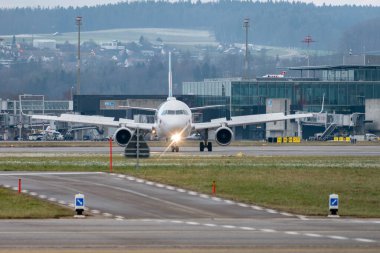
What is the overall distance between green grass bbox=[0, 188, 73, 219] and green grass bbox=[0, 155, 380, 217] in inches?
291

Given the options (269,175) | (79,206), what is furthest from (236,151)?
(79,206)

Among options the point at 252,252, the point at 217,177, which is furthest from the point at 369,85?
the point at 252,252

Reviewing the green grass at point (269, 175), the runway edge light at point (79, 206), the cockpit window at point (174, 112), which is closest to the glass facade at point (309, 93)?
the cockpit window at point (174, 112)

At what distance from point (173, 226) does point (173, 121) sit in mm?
50673

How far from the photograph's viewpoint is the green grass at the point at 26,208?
38.3 meters

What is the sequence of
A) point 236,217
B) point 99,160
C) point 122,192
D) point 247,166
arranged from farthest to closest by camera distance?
point 99,160
point 247,166
point 122,192
point 236,217

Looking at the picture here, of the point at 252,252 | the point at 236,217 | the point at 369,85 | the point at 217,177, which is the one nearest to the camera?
the point at 252,252

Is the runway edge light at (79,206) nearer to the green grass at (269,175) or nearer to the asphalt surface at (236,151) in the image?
the green grass at (269,175)

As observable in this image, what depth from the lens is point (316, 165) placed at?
6456 centimetres

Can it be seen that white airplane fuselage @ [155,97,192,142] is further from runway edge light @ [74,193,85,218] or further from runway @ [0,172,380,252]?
runway edge light @ [74,193,85,218]

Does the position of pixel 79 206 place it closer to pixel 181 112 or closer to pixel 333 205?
pixel 333 205

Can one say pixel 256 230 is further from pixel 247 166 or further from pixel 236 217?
pixel 247 166

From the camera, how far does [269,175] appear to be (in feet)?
184

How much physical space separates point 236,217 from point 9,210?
7.43 m
